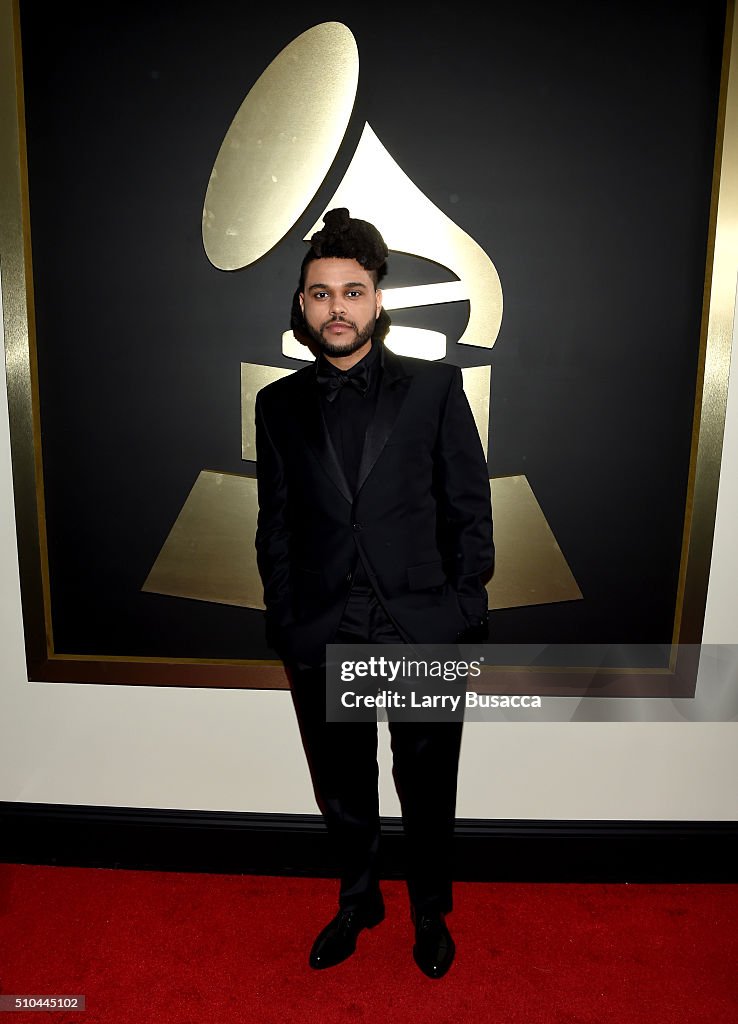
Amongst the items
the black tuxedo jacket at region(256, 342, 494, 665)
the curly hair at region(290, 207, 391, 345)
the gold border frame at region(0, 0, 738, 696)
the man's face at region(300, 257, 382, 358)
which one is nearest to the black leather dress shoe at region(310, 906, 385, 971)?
the gold border frame at region(0, 0, 738, 696)

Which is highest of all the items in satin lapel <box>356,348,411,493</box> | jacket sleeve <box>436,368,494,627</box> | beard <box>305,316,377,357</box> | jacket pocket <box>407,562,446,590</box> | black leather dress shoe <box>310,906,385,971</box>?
beard <box>305,316,377,357</box>

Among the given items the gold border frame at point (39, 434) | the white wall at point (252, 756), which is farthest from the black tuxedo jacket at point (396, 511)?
the white wall at point (252, 756)

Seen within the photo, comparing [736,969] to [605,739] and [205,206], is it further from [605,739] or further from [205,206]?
[205,206]

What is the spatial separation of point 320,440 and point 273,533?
11.2 inches

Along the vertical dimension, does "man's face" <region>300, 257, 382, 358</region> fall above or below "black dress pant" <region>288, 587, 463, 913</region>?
above

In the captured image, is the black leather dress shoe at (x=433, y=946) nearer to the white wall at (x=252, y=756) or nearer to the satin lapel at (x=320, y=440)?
the white wall at (x=252, y=756)

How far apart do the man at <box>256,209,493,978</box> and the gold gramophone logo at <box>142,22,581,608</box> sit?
8.7 inches

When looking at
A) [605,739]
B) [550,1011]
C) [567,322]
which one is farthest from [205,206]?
[550,1011]

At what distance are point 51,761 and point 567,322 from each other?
2.15m

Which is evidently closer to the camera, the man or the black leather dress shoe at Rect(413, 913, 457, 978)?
the man

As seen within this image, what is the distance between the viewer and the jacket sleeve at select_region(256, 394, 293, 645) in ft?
5.80

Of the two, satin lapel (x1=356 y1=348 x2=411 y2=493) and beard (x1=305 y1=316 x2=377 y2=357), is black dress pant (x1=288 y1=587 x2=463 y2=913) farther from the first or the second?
beard (x1=305 y1=316 x2=377 y2=357)

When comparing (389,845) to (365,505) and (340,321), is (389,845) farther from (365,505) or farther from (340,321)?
(340,321)

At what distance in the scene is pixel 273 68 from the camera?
184 cm
